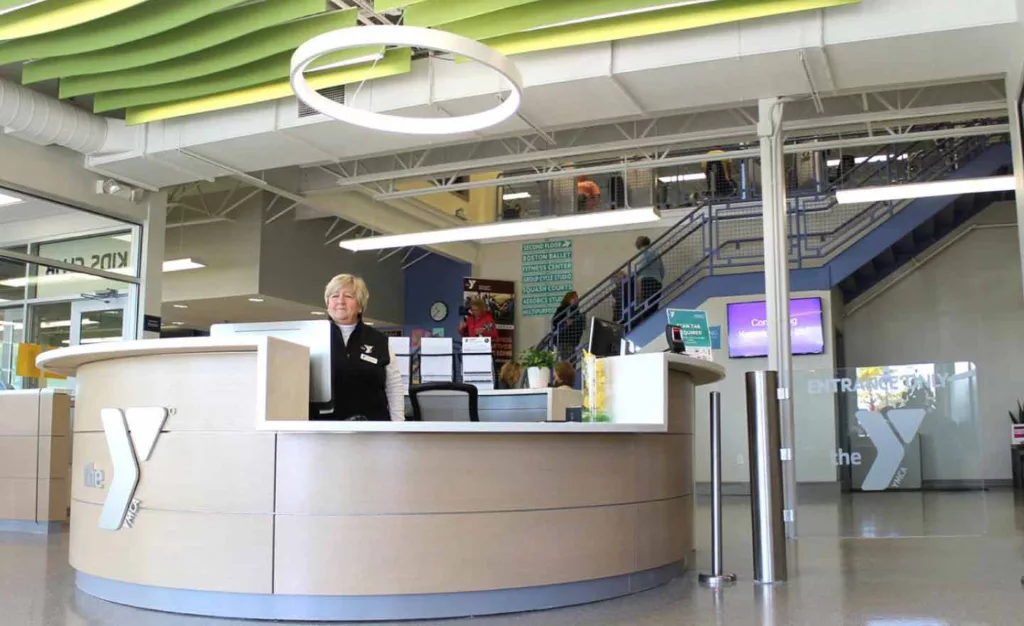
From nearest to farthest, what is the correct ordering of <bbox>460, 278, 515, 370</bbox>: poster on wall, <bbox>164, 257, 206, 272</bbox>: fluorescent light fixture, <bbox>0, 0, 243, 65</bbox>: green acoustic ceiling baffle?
<bbox>0, 0, 243, 65</bbox>: green acoustic ceiling baffle, <bbox>164, 257, 206, 272</bbox>: fluorescent light fixture, <bbox>460, 278, 515, 370</bbox>: poster on wall

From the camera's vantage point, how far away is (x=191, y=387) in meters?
4.17

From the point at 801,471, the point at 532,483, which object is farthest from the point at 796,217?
the point at 532,483

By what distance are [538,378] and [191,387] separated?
13.1ft

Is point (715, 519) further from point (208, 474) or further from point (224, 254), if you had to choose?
point (224, 254)

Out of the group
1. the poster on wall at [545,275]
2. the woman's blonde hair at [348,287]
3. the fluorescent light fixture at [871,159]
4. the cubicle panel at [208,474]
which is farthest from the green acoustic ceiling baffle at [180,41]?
the poster on wall at [545,275]

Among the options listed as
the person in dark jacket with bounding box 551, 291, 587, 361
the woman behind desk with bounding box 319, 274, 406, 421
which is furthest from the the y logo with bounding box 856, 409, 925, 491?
the person in dark jacket with bounding box 551, 291, 587, 361

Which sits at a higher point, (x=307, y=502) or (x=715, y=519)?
(x=307, y=502)

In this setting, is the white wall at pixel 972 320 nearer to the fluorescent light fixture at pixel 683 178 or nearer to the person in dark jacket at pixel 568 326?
the fluorescent light fixture at pixel 683 178

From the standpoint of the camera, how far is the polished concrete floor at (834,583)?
3.96 meters

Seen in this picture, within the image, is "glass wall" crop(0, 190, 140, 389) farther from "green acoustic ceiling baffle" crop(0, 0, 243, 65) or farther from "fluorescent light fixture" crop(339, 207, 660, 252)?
"fluorescent light fixture" crop(339, 207, 660, 252)

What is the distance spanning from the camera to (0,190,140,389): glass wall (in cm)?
915

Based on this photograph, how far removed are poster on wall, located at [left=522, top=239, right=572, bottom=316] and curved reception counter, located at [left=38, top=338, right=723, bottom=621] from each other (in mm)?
11377

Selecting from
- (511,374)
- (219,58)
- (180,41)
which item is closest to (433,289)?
(511,374)

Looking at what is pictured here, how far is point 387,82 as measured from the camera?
7.60m
